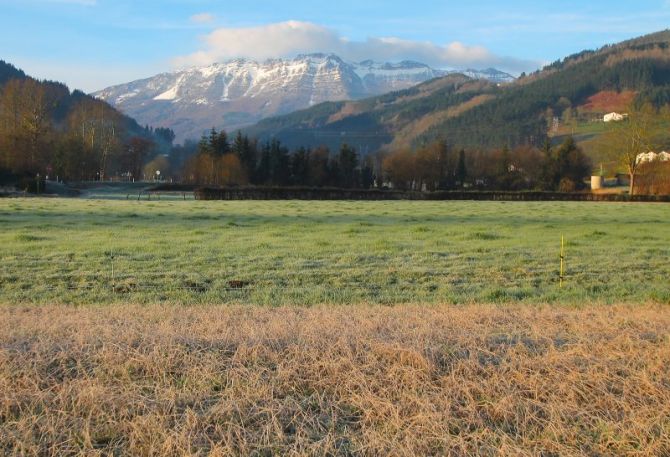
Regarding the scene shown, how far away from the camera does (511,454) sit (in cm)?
A: 455

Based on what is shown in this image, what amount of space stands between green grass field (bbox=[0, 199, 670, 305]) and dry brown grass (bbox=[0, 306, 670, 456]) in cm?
464

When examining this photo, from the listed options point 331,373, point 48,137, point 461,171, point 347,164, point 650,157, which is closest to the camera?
point 331,373

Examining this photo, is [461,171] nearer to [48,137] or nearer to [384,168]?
[384,168]

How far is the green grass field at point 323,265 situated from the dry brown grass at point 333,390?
4.64 m

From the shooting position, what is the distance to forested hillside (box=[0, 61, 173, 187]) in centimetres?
7638

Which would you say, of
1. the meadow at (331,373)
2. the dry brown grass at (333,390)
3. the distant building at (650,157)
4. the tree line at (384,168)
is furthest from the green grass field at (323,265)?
the tree line at (384,168)

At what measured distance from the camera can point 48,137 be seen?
3583 inches

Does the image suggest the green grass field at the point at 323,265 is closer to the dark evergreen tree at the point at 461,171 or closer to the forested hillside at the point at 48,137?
the forested hillside at the point at 48,137

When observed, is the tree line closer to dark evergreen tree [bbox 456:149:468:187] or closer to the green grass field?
dark evergreen tree [bbox 456:149:468:187]

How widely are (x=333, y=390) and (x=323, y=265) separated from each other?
1078 cm

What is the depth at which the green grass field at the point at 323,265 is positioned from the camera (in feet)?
40.5

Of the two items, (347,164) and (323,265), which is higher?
(347,164)

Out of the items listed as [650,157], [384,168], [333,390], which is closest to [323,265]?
[333,390]

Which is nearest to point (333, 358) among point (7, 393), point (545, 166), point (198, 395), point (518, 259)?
point (198, 395)
